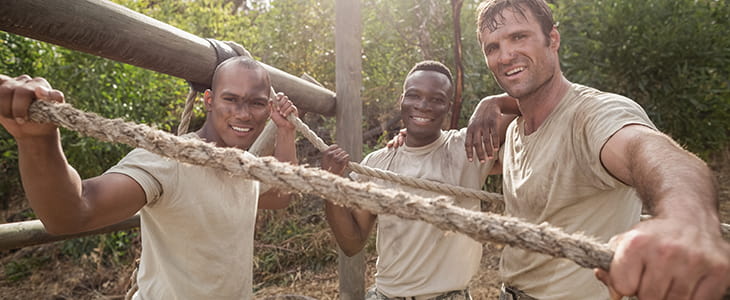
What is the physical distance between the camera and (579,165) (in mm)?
1243

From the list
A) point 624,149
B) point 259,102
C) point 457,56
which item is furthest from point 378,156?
point 624,149

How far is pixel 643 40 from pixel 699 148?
4.19ft

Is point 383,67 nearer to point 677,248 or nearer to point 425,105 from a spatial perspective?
point 425,105

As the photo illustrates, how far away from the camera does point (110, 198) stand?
1062 millimetres

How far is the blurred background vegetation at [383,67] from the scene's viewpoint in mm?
3834

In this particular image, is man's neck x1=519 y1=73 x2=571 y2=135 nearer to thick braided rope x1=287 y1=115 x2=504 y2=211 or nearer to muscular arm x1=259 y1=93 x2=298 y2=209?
thick braided rope x1=287 y1=115 x2=504 y2=211

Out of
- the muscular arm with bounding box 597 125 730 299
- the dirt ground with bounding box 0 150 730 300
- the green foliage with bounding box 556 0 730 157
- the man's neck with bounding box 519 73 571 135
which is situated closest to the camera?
the muscular arm with bounding box 597 125 730 299

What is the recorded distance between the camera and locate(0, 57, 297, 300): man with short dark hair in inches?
35.0

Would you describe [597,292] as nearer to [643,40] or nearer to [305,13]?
[643,40]

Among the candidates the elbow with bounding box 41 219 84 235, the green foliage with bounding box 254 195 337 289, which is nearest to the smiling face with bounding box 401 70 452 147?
the elbow with bounding box 41 219 84 235

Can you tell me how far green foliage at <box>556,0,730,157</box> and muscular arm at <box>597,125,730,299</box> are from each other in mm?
3490

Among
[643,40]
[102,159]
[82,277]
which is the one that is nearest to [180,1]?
[102,159]

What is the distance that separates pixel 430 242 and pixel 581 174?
720 millimetres

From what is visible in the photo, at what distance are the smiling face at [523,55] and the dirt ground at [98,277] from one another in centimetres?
276
